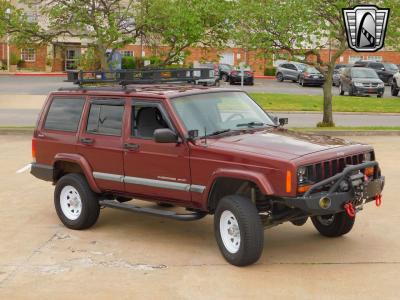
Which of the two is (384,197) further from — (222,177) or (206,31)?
(206,31)

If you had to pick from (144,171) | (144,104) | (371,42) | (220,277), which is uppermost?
(371,42)

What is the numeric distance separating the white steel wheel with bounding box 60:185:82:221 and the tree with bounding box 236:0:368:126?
10345 mm

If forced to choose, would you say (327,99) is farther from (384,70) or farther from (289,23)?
(384,70)

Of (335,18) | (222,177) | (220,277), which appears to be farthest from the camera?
(335,18)

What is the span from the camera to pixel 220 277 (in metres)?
6.74

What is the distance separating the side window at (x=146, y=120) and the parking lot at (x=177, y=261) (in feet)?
4.27

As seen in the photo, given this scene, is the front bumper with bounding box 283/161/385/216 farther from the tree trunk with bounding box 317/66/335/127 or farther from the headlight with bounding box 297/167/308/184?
the tree trunk with bounding box 317/66/335/127

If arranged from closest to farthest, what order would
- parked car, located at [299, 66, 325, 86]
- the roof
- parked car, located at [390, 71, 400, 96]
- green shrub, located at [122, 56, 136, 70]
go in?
the roof, parked car, located at [390, 71, 400, 96], parked car, located at [299, 66, 325, 86], green shrub, located at [122, 56, 136, 70]

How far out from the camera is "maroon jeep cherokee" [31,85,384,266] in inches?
270

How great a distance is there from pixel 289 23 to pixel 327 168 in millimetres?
11493

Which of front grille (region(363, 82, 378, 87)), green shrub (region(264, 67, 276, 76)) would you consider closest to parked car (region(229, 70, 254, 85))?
front grille (region(363, 82, 378, 87))

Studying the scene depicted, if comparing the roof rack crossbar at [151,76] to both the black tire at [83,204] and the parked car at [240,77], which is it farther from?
the parked car at [240,77]

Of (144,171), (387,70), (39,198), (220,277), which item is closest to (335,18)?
(39,198)

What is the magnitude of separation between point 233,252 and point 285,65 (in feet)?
151
